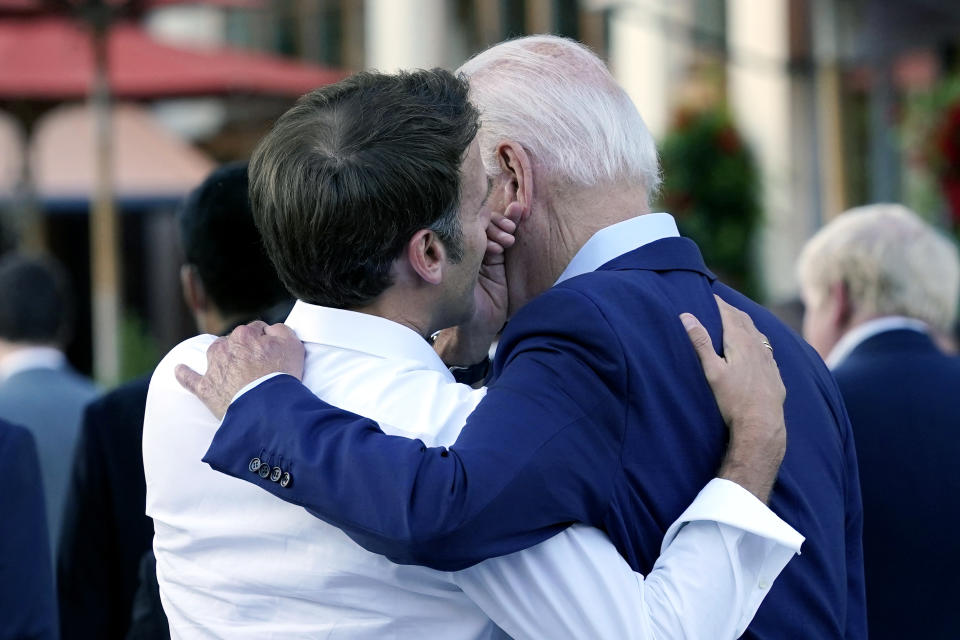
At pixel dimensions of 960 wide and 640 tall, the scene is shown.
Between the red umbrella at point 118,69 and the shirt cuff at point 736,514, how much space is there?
6372mm

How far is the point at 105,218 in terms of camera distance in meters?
7.43

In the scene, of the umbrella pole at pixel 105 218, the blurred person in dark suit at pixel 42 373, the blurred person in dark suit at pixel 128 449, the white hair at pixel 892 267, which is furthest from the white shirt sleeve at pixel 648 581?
the umbrella pole at pixel 105 218

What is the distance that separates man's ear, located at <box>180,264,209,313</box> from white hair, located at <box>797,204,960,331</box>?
157 centimetres

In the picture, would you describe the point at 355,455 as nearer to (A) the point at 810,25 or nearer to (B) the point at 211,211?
(B) the point at 211,211

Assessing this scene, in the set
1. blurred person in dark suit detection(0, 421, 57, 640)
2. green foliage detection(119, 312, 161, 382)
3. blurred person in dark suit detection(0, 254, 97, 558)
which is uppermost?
blurred person in dark suit detection(0, 421, 57, 640)

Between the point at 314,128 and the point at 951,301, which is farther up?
the point at 314,128

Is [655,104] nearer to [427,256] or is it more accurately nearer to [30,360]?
[30,360]

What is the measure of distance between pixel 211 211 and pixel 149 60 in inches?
212

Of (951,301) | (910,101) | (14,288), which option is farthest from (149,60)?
(951,301)

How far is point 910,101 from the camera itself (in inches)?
247

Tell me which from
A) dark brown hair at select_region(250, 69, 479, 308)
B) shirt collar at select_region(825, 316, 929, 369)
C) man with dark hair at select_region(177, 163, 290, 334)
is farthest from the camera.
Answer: shirt collar at select_region(825, 316, 929, 369)

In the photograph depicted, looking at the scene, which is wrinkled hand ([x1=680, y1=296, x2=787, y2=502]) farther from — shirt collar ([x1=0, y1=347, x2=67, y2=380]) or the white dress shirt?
shirt collar ([x1=0, y1=347, x2=67, y2=380])

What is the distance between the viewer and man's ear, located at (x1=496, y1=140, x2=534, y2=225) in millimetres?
1899

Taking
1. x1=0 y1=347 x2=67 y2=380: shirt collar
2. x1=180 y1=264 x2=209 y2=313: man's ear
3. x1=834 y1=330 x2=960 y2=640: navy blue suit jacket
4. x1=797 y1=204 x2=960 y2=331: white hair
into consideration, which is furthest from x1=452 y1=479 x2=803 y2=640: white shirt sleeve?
x1=0 y1=347 x2=67 y2=380: shirt collar
